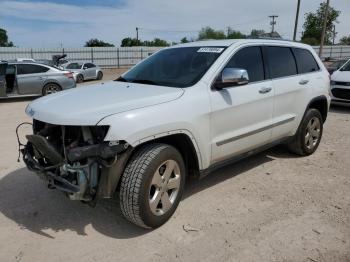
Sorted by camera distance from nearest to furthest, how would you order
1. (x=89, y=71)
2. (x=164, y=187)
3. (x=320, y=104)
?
(x=164, y=187), (x=320, y=104), (x=89, y=71)

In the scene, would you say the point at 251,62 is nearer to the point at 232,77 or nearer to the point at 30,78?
the point at 232,77

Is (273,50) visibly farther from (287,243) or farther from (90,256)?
(90,256)

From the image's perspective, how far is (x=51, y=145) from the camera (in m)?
3.45

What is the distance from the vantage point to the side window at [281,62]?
4.97 metres

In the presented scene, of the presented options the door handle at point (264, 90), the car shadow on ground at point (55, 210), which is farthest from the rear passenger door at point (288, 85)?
the car shadow on ground at point (55, 210)

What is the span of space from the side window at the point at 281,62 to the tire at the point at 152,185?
207cm

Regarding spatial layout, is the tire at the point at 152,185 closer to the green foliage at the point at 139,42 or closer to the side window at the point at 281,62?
the side window at the point at 281,62

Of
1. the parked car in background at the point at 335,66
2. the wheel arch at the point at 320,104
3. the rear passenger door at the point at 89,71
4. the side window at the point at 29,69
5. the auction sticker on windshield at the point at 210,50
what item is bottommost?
the rear passenger door at the point at 89,71

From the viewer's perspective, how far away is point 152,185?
11.7ft

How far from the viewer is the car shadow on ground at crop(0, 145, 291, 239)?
3.73 meters


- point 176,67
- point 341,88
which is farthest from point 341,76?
point 176,67

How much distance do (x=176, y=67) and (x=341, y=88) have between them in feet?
24.5

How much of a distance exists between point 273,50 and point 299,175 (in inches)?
68.4

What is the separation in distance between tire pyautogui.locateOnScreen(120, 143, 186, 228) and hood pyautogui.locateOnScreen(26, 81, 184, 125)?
0.45m
